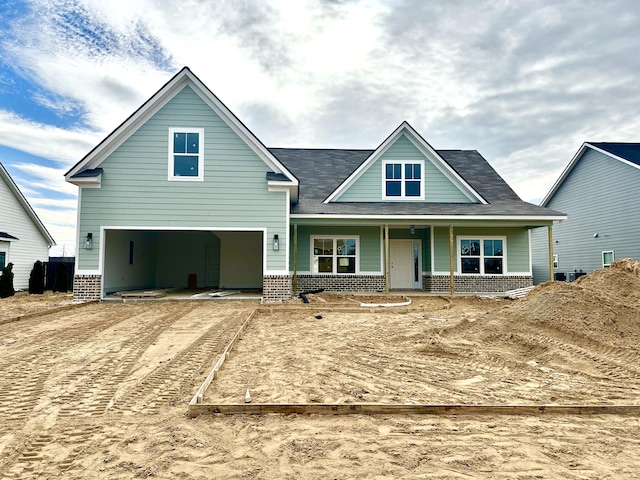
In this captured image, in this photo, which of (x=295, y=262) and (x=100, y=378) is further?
(x=295, y=262)

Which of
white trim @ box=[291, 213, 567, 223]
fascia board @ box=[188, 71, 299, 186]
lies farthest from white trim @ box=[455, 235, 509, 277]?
fascia board @ box=[188, 71, 299, 186]

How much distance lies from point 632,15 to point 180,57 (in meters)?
17.3

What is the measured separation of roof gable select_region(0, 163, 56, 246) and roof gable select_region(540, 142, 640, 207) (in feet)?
91.6

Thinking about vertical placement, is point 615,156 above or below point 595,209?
above

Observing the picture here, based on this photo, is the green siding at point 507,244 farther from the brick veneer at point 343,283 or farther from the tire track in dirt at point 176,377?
the tire track in dirt at point 176,377

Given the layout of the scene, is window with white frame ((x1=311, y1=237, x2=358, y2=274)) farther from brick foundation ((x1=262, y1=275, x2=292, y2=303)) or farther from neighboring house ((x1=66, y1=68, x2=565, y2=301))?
brick foundation ((x1=262, y1=275, x2=292, y2=303))

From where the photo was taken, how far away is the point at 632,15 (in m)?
14.9

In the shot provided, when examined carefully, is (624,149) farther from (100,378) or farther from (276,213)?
(100,378)

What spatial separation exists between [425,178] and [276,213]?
695 cm

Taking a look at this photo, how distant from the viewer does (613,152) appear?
62.6 ft

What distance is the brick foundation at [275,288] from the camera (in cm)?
1325

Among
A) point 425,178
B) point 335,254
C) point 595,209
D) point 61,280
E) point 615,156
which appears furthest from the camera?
point 595,209

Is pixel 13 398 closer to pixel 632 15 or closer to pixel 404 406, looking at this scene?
pixel 404 406

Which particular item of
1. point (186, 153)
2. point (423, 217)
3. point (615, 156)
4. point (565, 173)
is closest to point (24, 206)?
point (186, 153)
